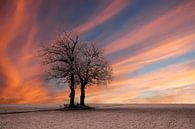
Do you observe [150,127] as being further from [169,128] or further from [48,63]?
[48,63]

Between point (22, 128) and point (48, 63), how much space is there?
44.8 meters

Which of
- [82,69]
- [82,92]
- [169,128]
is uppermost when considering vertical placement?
[82,69]

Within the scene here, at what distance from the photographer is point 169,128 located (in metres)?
27.0

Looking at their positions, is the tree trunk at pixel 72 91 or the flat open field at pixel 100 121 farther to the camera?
the tree trunk at pixel 72 91

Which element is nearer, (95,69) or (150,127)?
(150,127)

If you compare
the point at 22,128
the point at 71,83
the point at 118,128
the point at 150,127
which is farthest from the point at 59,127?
the point at 71,83

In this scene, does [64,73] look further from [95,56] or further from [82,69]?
[95,56]

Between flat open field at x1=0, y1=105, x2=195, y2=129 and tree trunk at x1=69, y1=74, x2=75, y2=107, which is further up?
tree trunk at x1=69, y1=74, x2=75, y2=107

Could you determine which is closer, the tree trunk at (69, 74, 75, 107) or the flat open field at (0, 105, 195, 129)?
the flat open field at (0, 105, 195, 129)

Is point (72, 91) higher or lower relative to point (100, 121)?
higher

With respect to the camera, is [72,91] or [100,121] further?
[72,91]

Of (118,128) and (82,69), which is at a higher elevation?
(82,69)

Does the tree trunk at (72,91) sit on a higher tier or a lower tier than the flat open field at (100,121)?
higher

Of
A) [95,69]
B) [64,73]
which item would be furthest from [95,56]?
[64,73]
